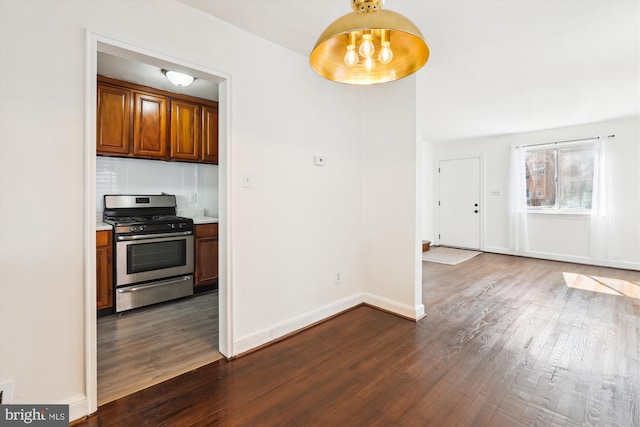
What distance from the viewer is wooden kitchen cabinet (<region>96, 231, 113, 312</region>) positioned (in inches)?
110

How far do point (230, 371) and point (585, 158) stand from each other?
21.4 feet

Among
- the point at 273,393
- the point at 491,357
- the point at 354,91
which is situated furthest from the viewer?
the point at 354,91

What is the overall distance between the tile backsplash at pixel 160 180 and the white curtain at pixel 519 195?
548 centimetres

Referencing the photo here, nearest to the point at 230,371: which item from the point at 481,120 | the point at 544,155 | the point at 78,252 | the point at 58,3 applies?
the point at 78,252

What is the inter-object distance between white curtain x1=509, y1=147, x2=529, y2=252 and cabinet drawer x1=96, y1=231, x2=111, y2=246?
652cm

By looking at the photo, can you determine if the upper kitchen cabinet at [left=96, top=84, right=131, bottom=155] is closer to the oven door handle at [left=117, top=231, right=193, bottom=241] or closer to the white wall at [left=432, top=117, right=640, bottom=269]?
the oven door handle at [left=117, top=231, right=193, bottom=241]

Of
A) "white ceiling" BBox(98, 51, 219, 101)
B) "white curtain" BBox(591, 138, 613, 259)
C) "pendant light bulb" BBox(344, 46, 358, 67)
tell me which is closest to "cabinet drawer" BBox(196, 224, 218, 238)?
"white ceiling" BBox(98, 51, 219, 101)

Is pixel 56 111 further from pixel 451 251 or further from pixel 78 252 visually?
pixel 451 251

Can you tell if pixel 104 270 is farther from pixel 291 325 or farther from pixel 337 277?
pixel 337 277

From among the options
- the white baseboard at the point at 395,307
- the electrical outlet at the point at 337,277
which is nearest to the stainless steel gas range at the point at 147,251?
the electrical outlet at the point at 337,277

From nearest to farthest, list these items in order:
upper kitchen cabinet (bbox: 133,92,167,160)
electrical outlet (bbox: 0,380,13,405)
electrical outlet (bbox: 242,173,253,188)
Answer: electrical outlet (bbox: 0,380,13,405) < electrical outlet (bbox: 242,173,253,188) < upper kitchen cabinet (bbox: 133,92,167,160)

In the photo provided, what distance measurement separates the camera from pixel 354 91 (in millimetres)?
3088

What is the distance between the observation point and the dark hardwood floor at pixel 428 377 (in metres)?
1.59

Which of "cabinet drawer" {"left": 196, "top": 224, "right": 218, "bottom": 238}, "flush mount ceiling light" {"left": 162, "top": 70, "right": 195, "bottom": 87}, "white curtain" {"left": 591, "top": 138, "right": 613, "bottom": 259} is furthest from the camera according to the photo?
"white curtain" {"left": 591, "top": 138, "right": 613, "bottom": 259}
